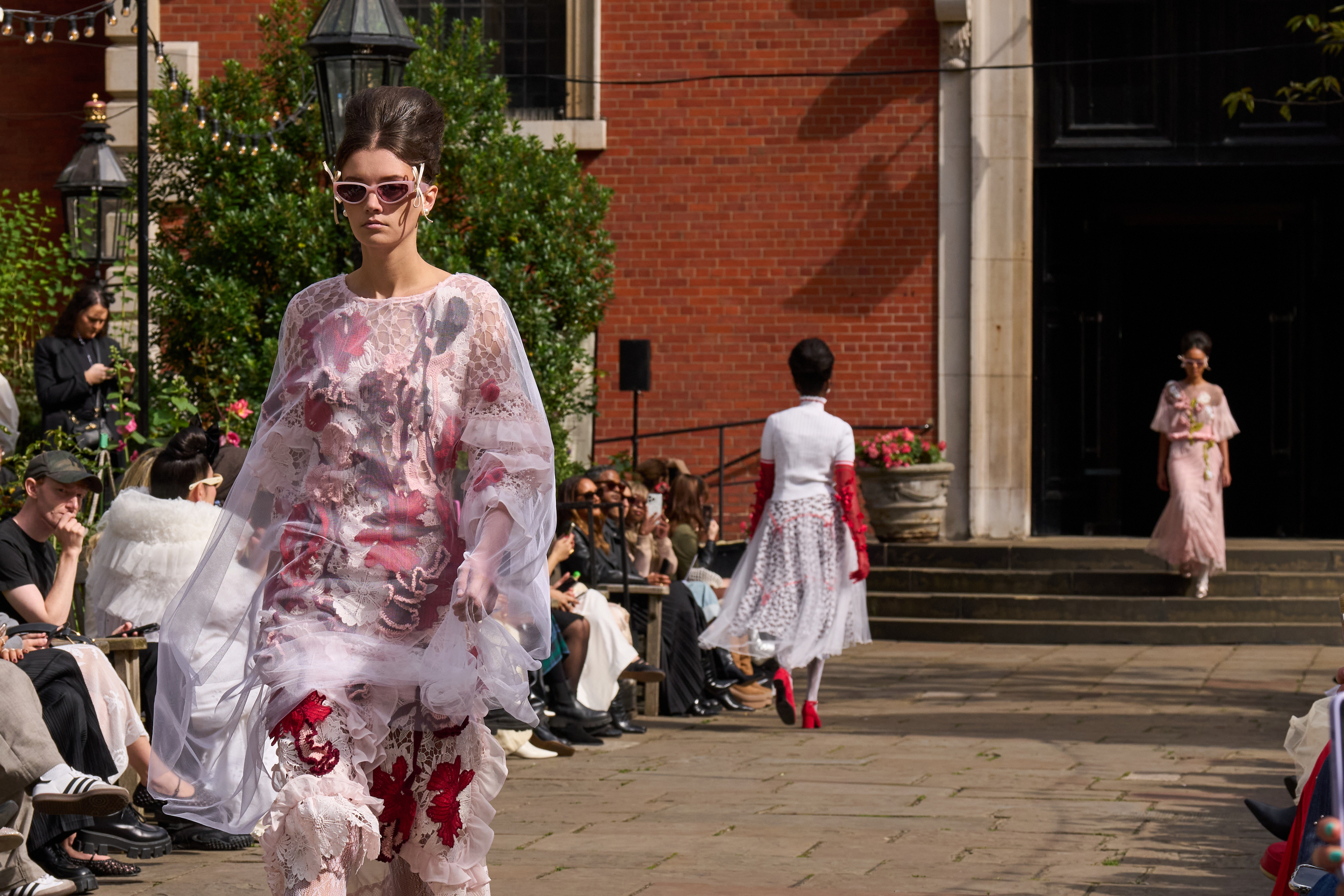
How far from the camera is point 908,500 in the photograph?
46.9ft

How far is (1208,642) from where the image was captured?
508 inches

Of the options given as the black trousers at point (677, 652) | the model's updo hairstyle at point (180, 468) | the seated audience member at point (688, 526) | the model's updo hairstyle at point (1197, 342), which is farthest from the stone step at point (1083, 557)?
the model's updo hairstyle at point (180, 468)

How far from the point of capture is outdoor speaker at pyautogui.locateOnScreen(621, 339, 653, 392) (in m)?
14.7

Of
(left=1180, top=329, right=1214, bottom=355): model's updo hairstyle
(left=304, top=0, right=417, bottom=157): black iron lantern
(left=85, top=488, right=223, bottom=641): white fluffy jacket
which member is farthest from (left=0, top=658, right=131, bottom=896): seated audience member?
(left=1180, top=329, right=1214, bottom=355): model's updo hairstyle

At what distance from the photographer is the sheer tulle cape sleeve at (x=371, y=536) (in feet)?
10.6

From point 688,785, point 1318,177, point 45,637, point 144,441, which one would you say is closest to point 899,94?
point 1318,177

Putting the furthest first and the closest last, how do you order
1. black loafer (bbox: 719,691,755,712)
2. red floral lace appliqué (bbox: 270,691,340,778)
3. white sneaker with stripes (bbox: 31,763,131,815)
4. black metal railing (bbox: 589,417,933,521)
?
black metal railing (bbox: 589,417,933,521) < black loafer (bbox: 719,691,755,712) < white sneaker with stripes (bbox: 31,763,131,815) < red floral lace appliqué (bbox: 270,691,340,778)

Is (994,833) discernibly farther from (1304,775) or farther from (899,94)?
(899,94)

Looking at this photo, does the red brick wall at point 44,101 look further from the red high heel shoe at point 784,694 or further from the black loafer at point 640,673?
the red high heel shoe at point 784,694

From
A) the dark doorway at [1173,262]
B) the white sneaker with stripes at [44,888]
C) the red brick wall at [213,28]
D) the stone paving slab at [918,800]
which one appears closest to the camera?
the white sneaker with stripes at [44,888]

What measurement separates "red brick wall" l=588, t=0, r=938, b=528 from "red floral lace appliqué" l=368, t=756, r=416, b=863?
40.2 ft

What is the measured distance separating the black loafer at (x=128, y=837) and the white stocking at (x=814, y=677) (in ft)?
12.8

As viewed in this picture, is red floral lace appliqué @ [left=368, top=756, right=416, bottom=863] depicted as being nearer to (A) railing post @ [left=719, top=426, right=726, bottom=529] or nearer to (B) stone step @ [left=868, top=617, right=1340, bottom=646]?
(B) stone step @ [left=868, top=617, right=1340, bottom=646]

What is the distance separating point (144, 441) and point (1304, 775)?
6.18 m
